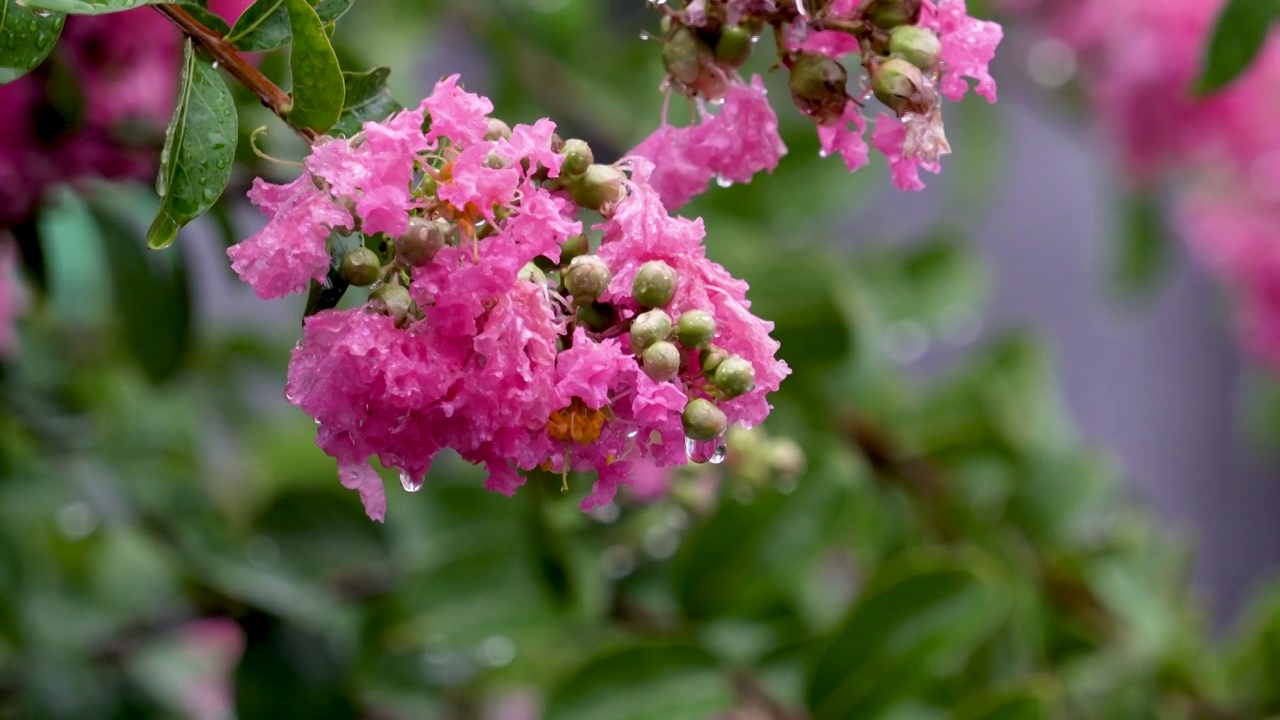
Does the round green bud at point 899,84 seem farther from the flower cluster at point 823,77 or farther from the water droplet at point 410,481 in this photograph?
the water droplet at point 410,481

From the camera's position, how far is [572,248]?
454mm

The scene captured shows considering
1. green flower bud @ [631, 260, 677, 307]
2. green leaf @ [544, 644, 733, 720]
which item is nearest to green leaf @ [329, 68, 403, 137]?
green flower bud @ [631, 260, 677, 307]

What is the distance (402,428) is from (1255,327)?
1.60m

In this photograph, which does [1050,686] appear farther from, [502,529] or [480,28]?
[480,28]

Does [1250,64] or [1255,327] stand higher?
[1250,64]

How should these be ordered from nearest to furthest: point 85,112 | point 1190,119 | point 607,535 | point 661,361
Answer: point 661,361 → point 85,112 → point 607,535 → point 1190,119

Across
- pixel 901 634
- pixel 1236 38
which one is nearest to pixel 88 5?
pixel 1236 38

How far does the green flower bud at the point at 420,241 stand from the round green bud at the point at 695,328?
0.28 feet

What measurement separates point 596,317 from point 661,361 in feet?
0.14

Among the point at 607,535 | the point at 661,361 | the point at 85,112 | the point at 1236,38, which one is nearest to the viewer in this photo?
the point at 661,361

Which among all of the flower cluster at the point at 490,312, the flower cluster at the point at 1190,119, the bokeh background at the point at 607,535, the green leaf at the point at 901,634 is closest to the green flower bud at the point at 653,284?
the flower cluster at the point at 490,312

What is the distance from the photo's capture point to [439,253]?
42cm

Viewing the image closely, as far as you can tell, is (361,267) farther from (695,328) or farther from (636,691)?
(636,691)

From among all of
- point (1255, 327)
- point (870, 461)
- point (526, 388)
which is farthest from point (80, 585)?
point (1255, 327)
